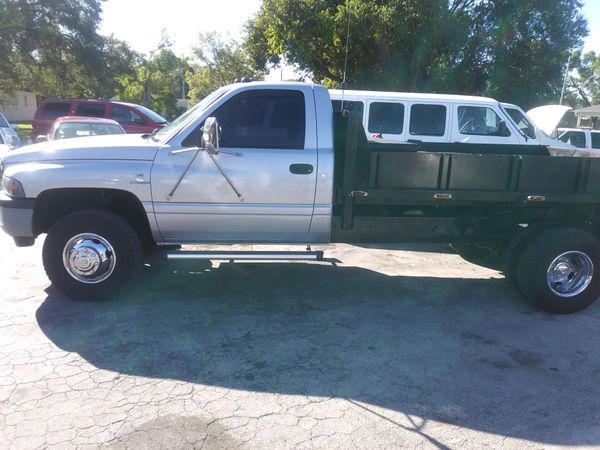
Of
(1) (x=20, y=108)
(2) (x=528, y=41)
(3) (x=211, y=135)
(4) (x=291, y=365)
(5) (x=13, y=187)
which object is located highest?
(2) (x=528, y=41)

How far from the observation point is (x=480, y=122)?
920cm

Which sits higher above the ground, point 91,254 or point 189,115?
point 189,115

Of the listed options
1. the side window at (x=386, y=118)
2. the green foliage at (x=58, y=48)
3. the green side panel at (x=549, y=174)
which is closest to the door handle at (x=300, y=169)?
A: the green side panel at (x=549, y=174)

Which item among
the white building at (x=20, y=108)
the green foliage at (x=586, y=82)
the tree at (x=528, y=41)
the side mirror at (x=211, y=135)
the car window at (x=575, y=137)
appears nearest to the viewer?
the side mirror at (x=211, y=135)

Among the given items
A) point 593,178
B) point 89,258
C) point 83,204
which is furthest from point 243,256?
point 593,178

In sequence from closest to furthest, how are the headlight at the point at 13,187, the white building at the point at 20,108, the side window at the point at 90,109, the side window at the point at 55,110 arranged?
the headlight at the point at 13,187 → the side window at the point at 90,109 → the side window at the point at 55,110 → the white building at the point at 20,108

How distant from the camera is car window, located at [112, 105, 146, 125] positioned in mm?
14914

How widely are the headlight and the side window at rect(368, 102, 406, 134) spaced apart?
614 cm

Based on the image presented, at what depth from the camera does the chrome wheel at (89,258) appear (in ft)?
15.1

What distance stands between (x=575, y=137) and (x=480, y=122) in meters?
9.29

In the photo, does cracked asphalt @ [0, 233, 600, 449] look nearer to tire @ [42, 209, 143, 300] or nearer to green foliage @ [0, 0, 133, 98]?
tire @ [42, 209, 143, 300]

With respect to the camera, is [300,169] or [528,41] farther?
[528,41]

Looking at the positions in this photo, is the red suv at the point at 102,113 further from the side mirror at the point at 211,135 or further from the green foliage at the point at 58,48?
the green foliage at the point at 58,48

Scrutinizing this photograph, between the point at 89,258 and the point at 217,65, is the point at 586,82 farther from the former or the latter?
the point at 89,258
